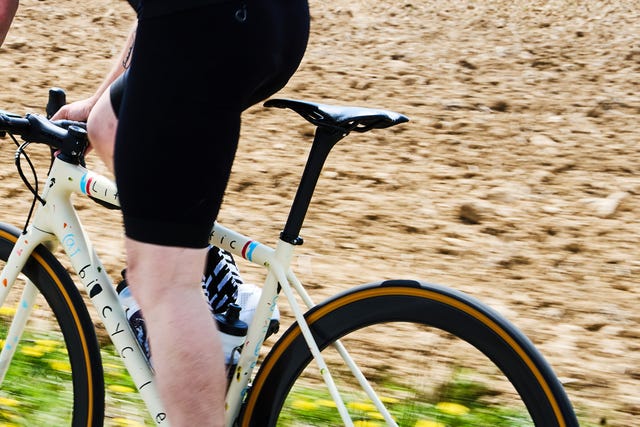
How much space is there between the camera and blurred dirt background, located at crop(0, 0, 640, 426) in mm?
3873

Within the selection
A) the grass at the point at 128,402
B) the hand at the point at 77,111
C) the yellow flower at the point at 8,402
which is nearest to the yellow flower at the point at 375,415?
the grass at the point at 128,402

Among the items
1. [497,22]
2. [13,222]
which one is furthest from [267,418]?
[497,22]

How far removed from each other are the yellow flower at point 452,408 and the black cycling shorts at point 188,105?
3.80 ft

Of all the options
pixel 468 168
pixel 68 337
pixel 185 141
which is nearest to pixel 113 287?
pixel 68 337

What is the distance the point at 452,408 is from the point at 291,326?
2.85ft

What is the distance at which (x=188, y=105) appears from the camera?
1719 mm

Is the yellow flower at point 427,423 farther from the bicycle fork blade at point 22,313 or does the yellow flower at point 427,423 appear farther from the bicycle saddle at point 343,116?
the bicycle fork blade at point 22,313

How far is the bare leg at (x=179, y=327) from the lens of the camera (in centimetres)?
182

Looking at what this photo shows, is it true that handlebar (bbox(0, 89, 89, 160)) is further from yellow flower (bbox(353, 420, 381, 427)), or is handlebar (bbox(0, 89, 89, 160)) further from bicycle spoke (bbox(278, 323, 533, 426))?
yellow flower (bbox(353, 420, 381, 427))

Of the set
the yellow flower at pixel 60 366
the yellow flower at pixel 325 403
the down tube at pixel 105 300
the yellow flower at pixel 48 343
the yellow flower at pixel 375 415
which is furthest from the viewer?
the yellow flower at pixel 48 343

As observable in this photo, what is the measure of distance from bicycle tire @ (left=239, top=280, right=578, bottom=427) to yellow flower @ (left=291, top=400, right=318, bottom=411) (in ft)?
1.48

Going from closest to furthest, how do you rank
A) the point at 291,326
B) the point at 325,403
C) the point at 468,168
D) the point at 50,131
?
1. the point at 291,326
2. the point at 50,131
3. the point at 325,403
4. the point at 468,168

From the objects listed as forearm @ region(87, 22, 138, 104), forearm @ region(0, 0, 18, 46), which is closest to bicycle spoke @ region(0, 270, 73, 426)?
forearm @ region(87, 22, 138, 104)

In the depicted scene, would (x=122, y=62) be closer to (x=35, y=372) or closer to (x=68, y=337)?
(x=68, y=337)
